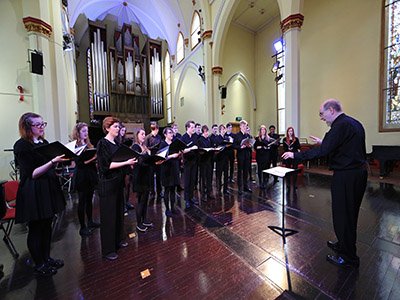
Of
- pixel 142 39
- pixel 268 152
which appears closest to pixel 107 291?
pixel 268 152

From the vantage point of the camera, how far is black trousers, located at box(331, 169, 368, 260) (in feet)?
6.34

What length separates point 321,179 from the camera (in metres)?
5.82

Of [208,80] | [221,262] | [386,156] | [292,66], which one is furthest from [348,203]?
[208,80]

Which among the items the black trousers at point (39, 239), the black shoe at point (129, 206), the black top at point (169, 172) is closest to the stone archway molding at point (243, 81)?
the black top at point (169, 172)

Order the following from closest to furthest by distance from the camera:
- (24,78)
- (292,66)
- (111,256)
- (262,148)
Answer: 1. (111,256)
2. (262,148)
3. (24,78)
4. (292,66)

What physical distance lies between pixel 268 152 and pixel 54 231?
4.70 meters

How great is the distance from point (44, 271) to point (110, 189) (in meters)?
→ 1.05

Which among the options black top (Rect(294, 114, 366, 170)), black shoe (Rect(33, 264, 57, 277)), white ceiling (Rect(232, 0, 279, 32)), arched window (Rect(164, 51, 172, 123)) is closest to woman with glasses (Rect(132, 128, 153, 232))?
black shoe (Rect(33, 264, 57, 277))

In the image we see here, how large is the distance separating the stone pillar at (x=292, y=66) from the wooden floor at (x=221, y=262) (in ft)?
10.5

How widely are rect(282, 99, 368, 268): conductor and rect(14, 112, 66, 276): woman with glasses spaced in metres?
2.70

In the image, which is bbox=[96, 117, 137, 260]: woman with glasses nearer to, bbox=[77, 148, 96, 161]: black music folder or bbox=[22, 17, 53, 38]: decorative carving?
bbox=[77, 148, 96, 161]: black music folder

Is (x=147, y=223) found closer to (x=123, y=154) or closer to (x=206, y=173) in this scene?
(x=123, y=154)

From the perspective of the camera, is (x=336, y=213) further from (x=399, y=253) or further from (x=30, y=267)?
(x=30, y=267)

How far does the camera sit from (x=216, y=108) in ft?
29.3
